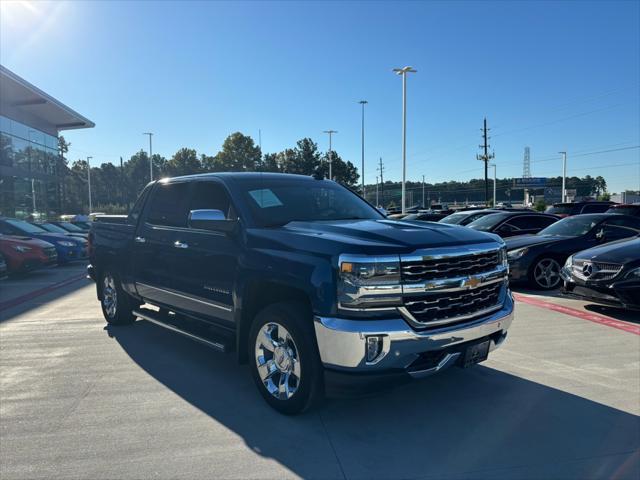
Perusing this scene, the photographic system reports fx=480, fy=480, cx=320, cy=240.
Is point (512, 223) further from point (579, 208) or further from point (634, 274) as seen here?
point (579, 208)

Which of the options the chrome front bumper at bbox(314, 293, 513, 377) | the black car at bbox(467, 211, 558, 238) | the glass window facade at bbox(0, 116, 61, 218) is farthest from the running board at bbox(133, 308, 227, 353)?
the glass window facade at bbox(0, 116, 61, 218)

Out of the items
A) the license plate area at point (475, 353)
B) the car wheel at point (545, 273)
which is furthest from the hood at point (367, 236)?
the car wheel at point (545, 273)

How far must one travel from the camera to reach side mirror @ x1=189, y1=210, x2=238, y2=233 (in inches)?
156

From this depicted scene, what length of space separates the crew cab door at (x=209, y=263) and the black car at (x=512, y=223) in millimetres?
8399

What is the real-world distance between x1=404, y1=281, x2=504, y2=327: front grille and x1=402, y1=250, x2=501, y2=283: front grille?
0.43ft

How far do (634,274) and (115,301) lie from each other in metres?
6.84

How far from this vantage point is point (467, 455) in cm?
314

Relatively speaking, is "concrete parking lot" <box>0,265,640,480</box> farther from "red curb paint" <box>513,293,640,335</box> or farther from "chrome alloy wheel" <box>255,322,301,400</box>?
"red curb paint" <box>513,293,640,335</box>

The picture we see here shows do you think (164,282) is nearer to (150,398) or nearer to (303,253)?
(150,398)

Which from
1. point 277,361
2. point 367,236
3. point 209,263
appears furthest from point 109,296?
point 367,236

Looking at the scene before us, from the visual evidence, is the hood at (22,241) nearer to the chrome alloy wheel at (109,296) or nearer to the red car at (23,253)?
the red car at (23,253)

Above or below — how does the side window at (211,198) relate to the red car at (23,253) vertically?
above

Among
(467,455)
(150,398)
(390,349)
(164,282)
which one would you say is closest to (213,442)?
(150,398)

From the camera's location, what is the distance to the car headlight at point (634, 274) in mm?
6223
